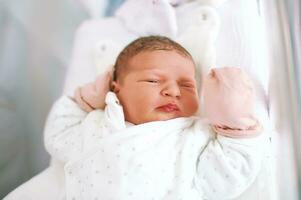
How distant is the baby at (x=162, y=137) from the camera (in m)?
0.81

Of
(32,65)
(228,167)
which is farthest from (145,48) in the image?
(32,65)

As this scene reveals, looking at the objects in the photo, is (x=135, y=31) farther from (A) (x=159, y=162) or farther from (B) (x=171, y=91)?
(A) (x=159, y=162)

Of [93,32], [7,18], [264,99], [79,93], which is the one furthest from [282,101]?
[7,18]

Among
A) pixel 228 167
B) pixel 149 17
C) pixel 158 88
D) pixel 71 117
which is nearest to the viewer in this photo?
pixel 228 167

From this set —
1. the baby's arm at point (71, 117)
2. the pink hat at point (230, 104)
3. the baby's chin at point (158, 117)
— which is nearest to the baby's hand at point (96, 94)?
the baby's arm at point (71, 117)

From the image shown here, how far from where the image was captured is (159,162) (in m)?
0.83

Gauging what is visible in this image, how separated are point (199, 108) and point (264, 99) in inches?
5.5

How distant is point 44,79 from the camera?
1273 millimetres

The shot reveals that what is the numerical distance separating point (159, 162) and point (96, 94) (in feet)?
0.82

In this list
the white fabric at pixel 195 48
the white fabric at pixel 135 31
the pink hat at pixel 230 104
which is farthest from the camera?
the white fabric at pixel 135 31

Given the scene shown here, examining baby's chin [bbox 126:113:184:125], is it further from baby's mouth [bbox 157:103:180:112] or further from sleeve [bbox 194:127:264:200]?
sleeve [bbox 194:127:264:200]

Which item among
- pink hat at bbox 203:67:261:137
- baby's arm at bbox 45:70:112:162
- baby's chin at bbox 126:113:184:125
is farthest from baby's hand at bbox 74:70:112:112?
pink hat at bbox 203:67:261:137

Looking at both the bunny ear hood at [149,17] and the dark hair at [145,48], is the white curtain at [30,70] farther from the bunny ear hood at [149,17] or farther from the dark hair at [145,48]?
the dark hair at [145,48]

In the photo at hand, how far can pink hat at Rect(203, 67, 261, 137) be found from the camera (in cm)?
81
